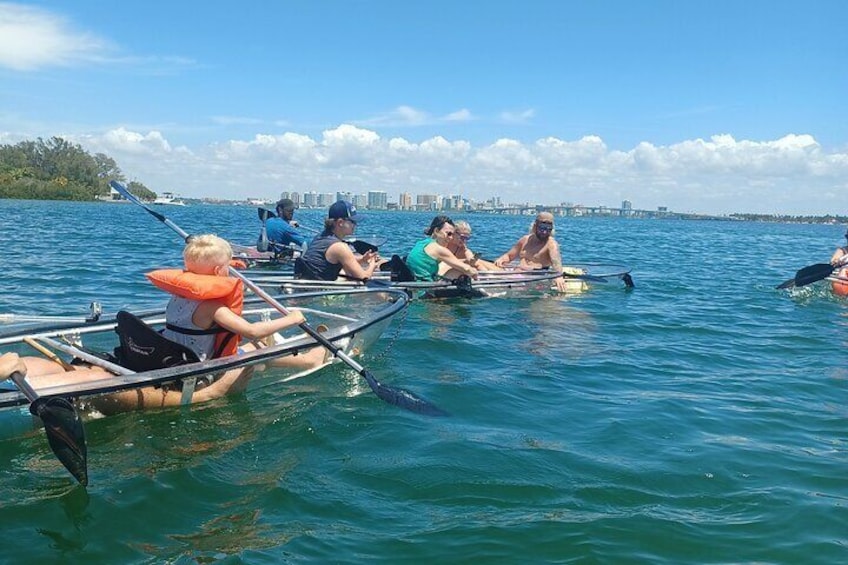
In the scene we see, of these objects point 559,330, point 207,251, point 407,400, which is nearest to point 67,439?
point 207,251

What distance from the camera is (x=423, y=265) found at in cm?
1291

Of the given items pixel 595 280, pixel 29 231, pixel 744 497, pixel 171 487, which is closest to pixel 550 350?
pixel 744 497

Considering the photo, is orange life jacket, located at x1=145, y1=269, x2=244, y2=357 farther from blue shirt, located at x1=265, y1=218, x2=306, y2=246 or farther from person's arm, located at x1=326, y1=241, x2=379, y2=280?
blue shirt, located at x1=265, y1=218, x2=306, y2=246

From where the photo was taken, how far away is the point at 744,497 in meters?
4.96

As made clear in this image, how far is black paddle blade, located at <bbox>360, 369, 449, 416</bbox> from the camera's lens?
6.49 meters

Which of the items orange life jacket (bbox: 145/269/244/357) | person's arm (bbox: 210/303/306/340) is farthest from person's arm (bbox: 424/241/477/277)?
orange life jacket (bbox: 145/269/244/357)

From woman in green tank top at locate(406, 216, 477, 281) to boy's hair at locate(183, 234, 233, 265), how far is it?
7.08m

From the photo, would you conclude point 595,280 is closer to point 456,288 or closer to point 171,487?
point 456,288

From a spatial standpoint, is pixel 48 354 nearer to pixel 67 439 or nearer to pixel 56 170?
pixel 67 439

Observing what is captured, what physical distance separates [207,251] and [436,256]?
285 inches

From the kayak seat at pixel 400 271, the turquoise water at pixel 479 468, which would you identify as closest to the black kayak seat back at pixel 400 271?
the kayak seat at pixel 400 271

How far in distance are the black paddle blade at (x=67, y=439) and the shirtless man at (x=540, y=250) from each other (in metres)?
11.0

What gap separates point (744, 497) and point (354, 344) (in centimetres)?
410

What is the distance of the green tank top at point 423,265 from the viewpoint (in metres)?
12.9
